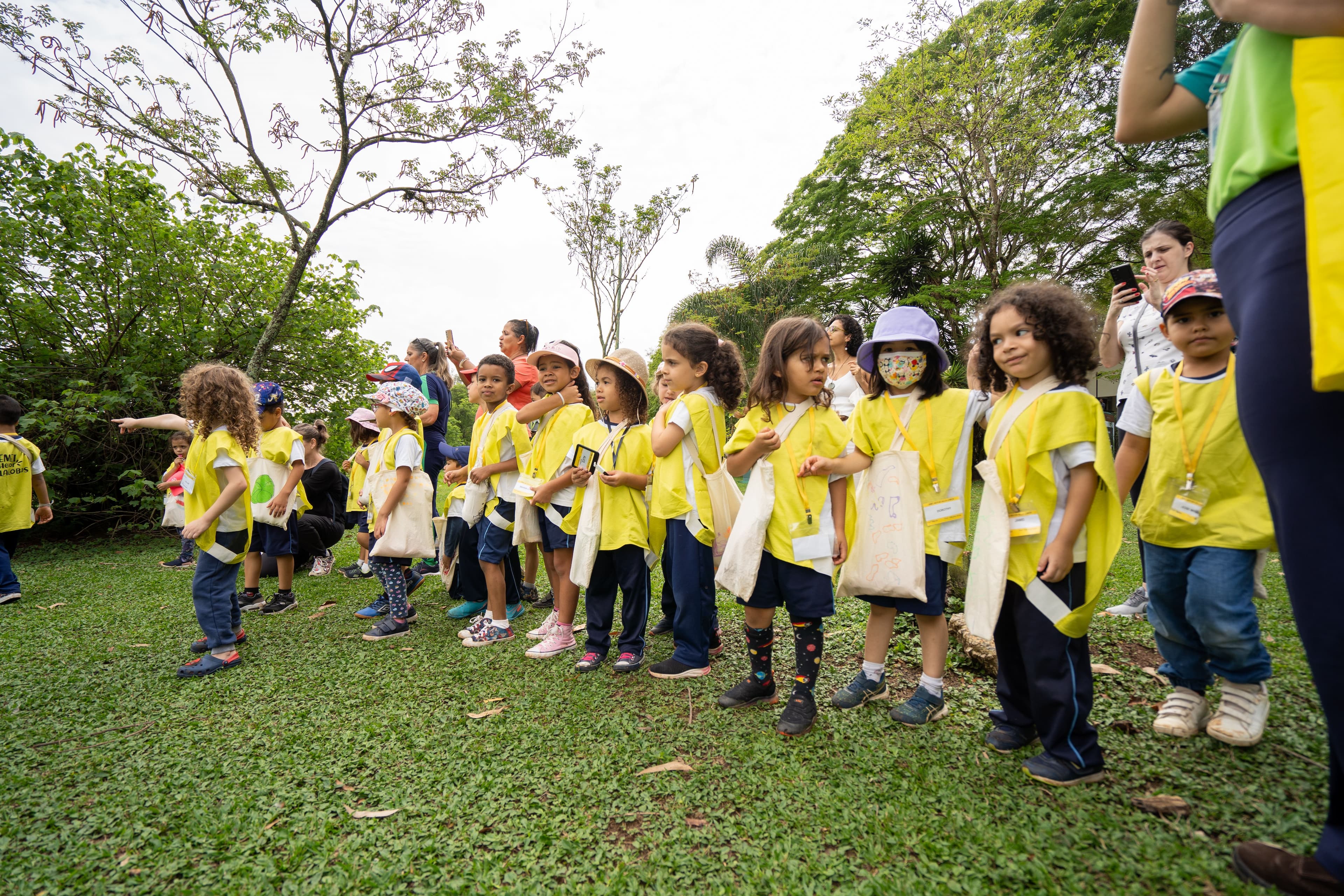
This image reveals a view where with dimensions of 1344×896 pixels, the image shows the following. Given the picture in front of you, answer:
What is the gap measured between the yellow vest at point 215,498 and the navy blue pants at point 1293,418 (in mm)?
4498

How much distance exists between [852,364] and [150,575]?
7656mm

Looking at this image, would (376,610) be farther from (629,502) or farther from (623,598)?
(629,502)

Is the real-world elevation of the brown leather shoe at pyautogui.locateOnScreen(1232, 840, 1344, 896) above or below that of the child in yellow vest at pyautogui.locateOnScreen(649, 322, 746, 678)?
below

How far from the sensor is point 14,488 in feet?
18.7

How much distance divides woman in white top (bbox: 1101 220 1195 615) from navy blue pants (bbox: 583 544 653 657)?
254cm

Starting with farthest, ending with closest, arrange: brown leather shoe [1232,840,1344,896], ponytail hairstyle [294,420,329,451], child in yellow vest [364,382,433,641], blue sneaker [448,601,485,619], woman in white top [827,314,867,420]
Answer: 1. ponytail hairstyle [294,420,329,451]
2. blue sneaker [448,601,485,619]
3. woman in white top [827,314,867,420]
4. child in yellow vest [364,382,433,641]
5. brown leather shoe [1232,840,1344,896]

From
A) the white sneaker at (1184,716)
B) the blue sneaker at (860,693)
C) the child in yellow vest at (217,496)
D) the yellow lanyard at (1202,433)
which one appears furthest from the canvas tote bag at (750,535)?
the child in yellow vest at (217,496)

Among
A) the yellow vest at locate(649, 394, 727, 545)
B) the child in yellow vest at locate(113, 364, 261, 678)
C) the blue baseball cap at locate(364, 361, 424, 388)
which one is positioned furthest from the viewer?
the blue baseball cap at locate(364, 361, 424, 388)

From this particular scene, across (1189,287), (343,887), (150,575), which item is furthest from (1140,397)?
(150,575)

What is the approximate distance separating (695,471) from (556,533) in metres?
1.25

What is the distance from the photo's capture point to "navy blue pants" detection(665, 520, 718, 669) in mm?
3195

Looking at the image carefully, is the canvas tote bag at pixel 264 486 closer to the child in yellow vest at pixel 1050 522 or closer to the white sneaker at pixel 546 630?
the white sneaker at pixel 546 630

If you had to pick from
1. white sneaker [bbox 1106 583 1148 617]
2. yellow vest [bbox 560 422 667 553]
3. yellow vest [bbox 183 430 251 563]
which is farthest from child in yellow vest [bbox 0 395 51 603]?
white sneaker [bbox 1106 583 1148 617]

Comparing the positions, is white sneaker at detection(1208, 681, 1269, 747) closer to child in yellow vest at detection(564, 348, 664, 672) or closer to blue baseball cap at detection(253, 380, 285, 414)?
child in yellow vest at detection(564, 348, 664, 672)
